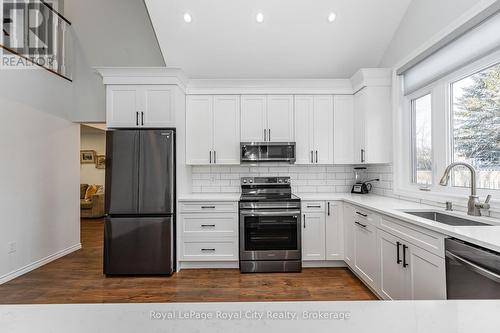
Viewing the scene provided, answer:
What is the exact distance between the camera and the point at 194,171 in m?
4.13

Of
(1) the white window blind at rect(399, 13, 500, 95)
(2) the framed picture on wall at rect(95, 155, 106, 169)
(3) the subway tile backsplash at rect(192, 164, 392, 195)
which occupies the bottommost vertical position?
(3) the subway tile backsplash at rect(192, 164, 392, 195)

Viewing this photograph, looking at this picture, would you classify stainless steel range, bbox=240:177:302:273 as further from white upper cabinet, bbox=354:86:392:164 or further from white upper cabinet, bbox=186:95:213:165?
white upper cabinet, bbox=354:86:392:164

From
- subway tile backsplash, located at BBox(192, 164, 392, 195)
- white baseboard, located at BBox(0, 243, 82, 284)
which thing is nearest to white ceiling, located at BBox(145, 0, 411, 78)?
subway tile backsplash, located at BBox(192, 164, 392, 195)

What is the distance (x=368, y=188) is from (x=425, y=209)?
1.49 meters

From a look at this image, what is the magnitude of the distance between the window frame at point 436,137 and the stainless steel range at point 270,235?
133cm

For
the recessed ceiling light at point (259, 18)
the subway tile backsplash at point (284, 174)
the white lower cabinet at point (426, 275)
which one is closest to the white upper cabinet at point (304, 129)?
the subway tile backsplash at point (284, 174)

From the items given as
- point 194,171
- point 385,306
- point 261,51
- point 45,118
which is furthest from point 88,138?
point 385,306

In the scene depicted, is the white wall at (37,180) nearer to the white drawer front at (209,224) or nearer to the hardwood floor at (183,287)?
the hardwood floor at (183,287)

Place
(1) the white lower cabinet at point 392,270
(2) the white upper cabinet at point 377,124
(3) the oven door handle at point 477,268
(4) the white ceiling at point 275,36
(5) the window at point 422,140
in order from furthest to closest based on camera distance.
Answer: (2) the white upper cabinet at point 377,124
(4) the white ceiling at point 275,36
(5) the window at point 422,140
(1) the white lower cabinet at point 392,270
(3) the oven door handle at point 477,268

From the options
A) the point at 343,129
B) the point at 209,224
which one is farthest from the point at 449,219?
the point at 209,224

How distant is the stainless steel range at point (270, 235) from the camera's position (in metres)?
3.38

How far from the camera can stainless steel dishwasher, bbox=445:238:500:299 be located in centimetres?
135
